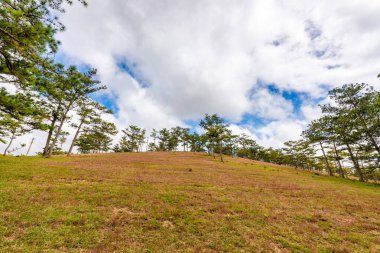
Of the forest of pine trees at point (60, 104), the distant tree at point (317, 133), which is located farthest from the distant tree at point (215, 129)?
the distant tree at point (317, 133)

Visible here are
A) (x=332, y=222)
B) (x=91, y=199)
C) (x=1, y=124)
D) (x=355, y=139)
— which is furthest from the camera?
(x=355, y=139)

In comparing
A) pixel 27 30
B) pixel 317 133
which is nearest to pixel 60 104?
pixel 27 30

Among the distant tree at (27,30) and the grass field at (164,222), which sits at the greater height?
the distant tree at (27,30)

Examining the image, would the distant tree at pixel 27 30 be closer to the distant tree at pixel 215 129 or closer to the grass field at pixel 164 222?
the grass field at pixel 164 222

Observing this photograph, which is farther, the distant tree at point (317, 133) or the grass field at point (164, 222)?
the distant tree at point (317, 133)

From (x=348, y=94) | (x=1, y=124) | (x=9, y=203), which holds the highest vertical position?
(x=348, y=94)

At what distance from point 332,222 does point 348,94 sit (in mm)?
31860

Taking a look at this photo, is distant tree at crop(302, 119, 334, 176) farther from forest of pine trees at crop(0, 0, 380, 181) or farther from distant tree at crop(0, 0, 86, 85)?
distant tree at crop(0, 0, 86, 85)

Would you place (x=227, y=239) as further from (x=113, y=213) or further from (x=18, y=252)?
(x=18, y=252)

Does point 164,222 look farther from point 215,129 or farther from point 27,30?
point 215,129

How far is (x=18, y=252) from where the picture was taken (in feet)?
14.9

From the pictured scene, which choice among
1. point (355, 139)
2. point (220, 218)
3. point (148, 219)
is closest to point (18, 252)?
point (148, 219)

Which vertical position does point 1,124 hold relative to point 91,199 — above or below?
above

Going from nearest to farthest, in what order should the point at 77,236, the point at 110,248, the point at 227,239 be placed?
1. the point at 110,248
2. the point at 77,236
3. the point at 227,239
